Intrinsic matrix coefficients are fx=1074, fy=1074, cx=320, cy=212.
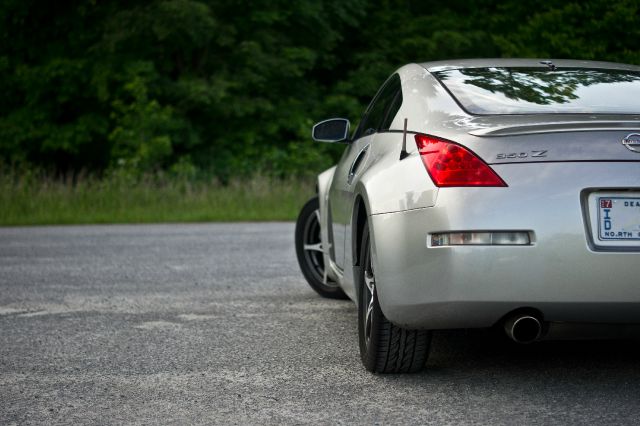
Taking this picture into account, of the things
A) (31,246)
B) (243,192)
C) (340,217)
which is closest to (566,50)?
(243,192)

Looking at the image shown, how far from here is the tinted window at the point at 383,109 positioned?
5.73 m

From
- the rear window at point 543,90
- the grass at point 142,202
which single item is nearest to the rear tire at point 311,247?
the rear window at point 543,90

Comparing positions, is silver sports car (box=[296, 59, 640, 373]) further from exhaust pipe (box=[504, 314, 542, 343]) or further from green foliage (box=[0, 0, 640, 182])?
green foliage (box=[0, 0, 640, 182])

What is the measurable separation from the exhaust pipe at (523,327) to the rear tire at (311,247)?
125 inches

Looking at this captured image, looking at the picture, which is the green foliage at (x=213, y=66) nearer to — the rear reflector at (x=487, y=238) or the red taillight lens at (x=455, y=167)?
the red taillight lens at (x=455, y=167)

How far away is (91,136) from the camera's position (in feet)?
95.2

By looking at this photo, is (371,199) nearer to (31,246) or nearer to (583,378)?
(583,378)

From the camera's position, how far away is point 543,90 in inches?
201

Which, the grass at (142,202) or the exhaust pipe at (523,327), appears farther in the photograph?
the grass at (142,202)

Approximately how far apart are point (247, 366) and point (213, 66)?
24002 millimetres

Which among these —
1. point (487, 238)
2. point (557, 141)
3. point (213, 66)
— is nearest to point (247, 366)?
point (487, 238)

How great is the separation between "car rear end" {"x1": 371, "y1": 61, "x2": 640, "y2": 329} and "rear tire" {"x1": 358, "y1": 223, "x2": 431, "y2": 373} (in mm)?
303

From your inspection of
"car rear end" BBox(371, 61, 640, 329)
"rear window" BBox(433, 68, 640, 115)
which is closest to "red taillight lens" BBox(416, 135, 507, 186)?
"car rear end" BBox(371, 61, 640, 329)

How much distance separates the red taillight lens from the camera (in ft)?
14.5
